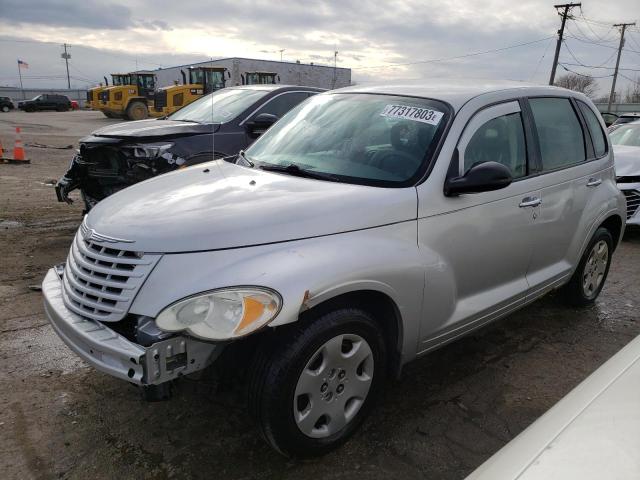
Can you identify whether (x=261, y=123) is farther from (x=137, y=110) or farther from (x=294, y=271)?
(x=137, y=110)

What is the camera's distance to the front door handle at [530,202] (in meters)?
3.23

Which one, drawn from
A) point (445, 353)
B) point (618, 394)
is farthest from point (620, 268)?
point (618, 394)

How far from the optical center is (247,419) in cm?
283

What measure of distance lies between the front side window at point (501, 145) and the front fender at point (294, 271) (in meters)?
0.87

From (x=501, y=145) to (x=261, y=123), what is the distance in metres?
2.92

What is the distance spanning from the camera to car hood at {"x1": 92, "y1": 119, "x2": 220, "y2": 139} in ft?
18.5

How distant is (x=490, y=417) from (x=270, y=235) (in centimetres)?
167

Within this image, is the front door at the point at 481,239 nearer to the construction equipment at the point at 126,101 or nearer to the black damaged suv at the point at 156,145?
the black damaged suv at the point at 156,145

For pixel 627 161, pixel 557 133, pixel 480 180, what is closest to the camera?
pixel 480 180

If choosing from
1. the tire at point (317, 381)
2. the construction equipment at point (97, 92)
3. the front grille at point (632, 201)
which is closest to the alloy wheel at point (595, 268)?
the tire at point (317, 381)

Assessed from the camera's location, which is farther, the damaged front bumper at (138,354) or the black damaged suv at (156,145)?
the black damaged suv at (156,145)

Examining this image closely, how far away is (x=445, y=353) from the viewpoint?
3.62 m

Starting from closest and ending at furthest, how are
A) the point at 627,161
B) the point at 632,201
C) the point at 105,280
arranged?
the point at 105,280 → the point at 632,201 → the point at 627,161

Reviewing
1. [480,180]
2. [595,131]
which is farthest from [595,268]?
[480,180]
